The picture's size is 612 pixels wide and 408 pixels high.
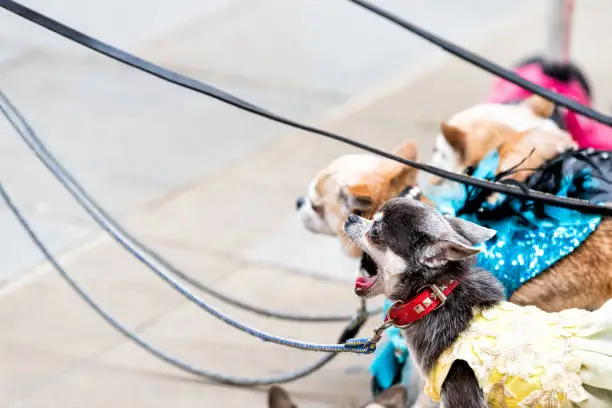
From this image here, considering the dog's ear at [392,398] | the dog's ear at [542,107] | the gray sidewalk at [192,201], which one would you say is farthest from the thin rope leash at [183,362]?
the dog's ear at [542,107]

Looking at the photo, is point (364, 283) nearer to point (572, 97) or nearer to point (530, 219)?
point (530, 219)

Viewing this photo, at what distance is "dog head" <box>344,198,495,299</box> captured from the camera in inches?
137

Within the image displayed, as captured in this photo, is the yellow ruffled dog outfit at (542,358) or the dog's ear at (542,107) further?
the dog's ear at (542,107)

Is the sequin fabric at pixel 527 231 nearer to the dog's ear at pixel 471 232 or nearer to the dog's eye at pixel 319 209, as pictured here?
the dog's ear at pixel 471 232

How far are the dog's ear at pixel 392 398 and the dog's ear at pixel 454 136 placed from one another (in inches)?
53.8

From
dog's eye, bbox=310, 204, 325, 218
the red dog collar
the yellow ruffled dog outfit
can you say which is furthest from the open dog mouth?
dog's eye, bbox=310, 204, 325, 218

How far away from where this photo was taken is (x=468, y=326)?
352 centimetres

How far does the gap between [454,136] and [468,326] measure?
5.64ft

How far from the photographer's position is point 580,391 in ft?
11.0

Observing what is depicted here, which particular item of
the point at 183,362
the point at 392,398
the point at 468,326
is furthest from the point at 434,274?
the point at 183,362

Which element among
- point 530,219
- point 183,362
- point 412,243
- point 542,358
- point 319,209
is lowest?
point 183,362

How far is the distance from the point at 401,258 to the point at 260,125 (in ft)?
14.8

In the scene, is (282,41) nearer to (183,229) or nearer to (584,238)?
(183,229)

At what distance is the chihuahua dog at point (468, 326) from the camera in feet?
11.0
